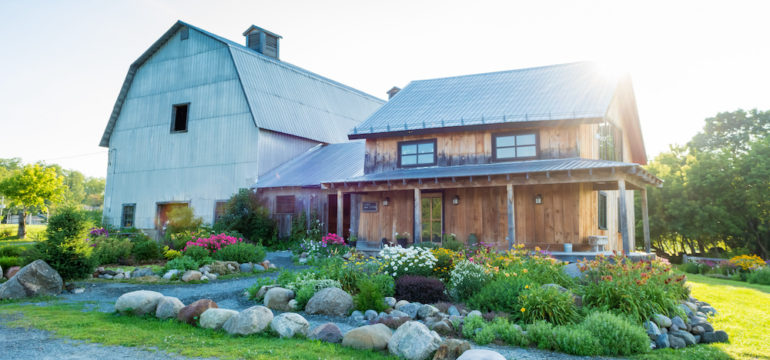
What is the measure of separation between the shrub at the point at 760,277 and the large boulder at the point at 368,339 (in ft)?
48.1

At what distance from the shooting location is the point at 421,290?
28.0ft

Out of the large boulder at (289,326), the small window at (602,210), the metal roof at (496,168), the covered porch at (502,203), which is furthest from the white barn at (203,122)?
the large boulder at (289,326)

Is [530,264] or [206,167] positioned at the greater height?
[206,167]

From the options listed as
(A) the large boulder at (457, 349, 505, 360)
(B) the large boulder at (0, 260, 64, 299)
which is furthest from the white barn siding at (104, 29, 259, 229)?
(A) the large boulder at (457, 349, 505, 360)

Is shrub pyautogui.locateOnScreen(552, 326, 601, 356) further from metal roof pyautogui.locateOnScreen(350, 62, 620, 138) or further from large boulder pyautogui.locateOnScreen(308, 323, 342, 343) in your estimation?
metal roof pyautogui.locateOnScreen(350, 62, 620, 138)

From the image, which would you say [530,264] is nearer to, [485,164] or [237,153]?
[485,164]

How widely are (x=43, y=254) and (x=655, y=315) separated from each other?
11306 mm

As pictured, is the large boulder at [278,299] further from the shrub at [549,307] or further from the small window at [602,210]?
the small window at [602,210]

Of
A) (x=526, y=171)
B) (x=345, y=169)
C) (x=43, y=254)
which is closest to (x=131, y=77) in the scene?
(x=345, y=169)

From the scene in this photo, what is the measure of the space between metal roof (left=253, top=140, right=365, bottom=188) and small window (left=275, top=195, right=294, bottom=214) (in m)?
0.70

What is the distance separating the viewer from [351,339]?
5.88 metres

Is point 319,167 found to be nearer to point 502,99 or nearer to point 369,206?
point 369,206

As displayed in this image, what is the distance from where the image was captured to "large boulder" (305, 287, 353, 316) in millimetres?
7934

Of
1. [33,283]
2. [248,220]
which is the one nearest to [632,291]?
[33,283]
